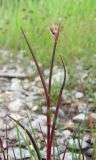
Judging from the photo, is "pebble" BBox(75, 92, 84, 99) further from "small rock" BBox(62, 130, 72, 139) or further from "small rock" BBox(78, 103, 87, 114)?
"small rock" BBox(62, 130, 72, 139)

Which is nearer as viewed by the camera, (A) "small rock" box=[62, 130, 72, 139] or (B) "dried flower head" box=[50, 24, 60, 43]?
(B) "dried flower head" box=[50, 24, 60, 43]

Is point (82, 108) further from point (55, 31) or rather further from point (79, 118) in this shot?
point (55, 31)

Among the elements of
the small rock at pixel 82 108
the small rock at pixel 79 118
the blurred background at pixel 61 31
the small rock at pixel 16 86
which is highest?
the blurred background at pixel 61 31

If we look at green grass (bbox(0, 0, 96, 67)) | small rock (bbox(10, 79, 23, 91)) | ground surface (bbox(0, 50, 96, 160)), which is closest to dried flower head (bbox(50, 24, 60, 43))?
ground surface (bbox(0, 50, 96, 160))

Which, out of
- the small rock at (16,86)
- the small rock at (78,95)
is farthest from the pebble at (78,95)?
the small rock at (16,86)

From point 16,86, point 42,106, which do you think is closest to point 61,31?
point 16,86

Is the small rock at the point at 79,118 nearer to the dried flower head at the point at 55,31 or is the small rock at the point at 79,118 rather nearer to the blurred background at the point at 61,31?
the blurred background at the point at 61,31

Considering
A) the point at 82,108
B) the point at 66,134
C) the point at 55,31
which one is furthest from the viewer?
the point at 82,108

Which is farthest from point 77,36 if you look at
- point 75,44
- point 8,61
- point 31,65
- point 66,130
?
point 66,130

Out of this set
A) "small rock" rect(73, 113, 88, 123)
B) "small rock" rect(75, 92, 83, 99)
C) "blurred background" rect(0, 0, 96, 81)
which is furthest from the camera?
"blurred background" rect(0, 0, 96, 81)
